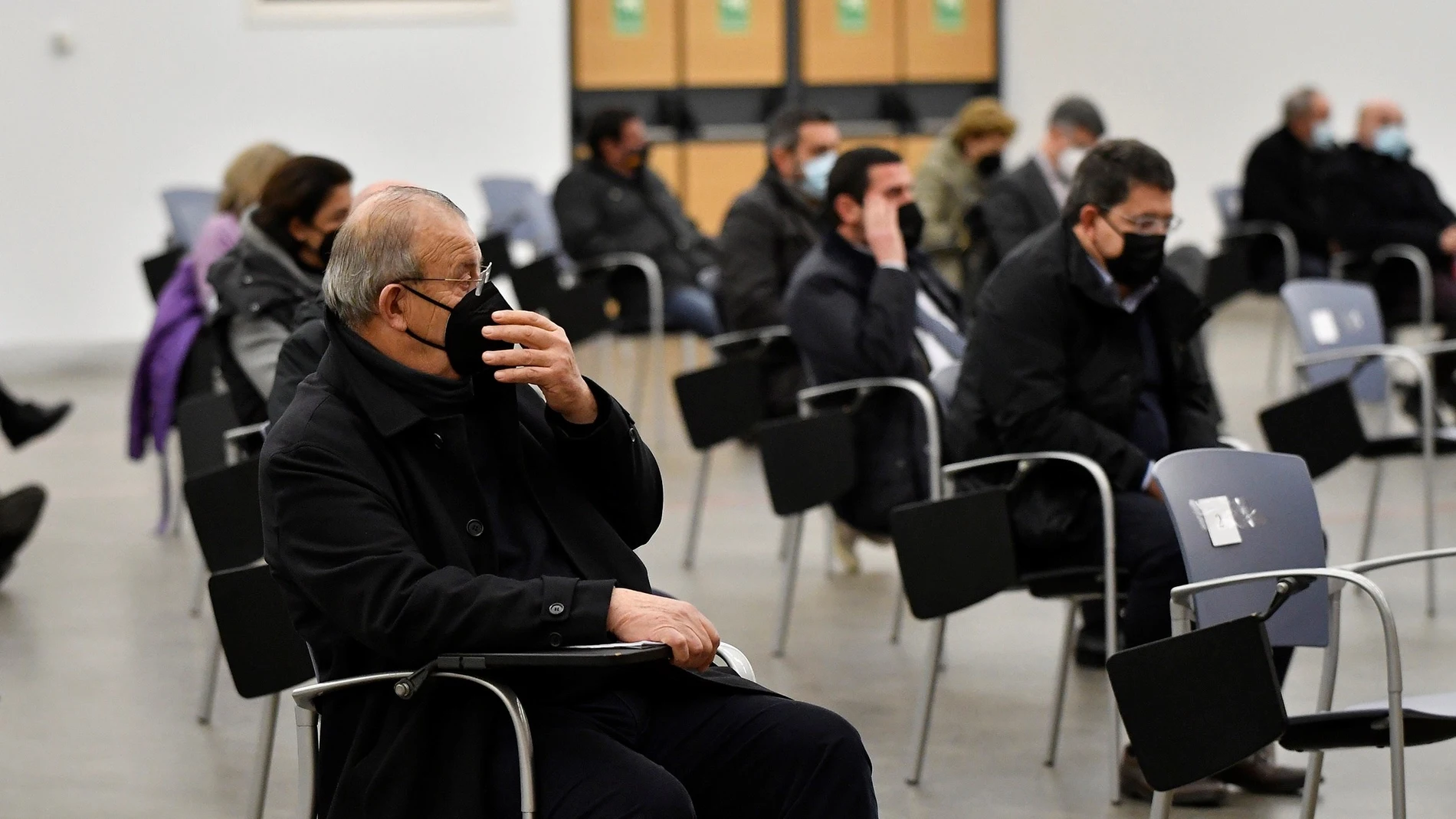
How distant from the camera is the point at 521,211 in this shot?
9062 mm

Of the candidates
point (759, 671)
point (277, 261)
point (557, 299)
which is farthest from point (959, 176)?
point (277, 261)

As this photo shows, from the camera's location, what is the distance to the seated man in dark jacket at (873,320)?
462 cm

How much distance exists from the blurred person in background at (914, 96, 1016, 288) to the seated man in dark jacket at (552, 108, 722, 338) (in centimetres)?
96

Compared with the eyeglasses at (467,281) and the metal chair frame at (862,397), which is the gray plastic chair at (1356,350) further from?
the eyeglasses at (467,281)

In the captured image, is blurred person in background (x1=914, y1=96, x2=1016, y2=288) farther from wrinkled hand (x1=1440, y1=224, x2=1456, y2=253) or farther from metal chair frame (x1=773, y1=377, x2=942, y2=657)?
metal chair frame (x1=773, y1=377, x2=942, y2=657)

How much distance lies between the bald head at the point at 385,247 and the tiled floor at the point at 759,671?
55.8 inches

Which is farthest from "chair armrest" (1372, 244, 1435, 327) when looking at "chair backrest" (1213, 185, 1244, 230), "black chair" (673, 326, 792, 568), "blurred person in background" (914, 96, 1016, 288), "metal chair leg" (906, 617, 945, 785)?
"metal chair leg" (906, 617, 945, 785)

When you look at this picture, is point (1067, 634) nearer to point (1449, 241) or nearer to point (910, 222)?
point (910, 222)

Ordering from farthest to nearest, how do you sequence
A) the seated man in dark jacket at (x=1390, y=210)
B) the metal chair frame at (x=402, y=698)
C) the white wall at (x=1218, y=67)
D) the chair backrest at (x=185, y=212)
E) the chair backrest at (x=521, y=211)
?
the white wall at (x=1218, y=67), the chair backrest at (x=521, y=211), the seated man in dark jacket at (x=1390, y=210), the chair backrest at (x=185, y=212), the metal chair frame at (x=402, y=698)

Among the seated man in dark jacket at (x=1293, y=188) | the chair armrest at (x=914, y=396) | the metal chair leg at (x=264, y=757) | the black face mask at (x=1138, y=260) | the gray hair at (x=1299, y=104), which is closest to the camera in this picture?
the metal chair leg at (x=264, y=757)

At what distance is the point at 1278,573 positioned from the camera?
100.0 inches

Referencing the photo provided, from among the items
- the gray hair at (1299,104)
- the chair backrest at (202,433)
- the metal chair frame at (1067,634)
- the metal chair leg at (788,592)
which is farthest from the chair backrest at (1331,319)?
the gray hair at (1299,104)

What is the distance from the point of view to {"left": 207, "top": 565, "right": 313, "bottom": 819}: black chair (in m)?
2.63

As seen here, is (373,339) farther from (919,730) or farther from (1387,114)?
(1387,114)
